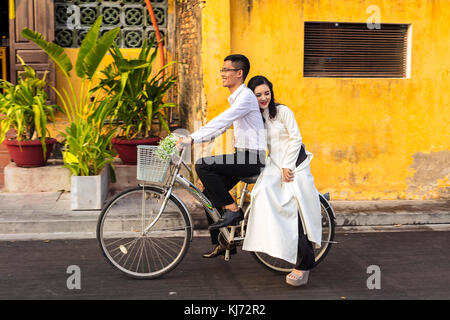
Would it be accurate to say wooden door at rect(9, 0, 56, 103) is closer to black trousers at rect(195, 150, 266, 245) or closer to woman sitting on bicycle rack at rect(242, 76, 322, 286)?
black trousers at rect(195, 150, 266, 245)

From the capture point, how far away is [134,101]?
886 cm

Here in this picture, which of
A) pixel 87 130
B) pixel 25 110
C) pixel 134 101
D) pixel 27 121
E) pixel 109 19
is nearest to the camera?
pixel 87 130

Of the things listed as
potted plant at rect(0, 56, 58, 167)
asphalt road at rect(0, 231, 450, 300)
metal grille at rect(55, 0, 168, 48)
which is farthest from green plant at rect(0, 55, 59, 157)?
asphalt road at rect(0, 231, 450, 300)

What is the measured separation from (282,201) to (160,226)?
3.78 ft

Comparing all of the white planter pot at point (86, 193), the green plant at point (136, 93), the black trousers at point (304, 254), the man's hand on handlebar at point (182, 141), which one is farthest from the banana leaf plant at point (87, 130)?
the black trousers at point (304, 254)

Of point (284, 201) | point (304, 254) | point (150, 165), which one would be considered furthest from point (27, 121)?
point (304, 254)

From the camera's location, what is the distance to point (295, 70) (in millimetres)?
8344

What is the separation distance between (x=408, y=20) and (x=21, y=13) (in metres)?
5.83

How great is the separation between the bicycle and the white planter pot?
1.92 m

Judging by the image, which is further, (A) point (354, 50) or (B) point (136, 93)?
(B) point (136, 93)

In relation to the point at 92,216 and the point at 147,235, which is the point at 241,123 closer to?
the point at 147,235

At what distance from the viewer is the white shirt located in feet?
16.5

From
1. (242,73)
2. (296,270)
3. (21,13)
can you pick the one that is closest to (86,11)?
(21,13)

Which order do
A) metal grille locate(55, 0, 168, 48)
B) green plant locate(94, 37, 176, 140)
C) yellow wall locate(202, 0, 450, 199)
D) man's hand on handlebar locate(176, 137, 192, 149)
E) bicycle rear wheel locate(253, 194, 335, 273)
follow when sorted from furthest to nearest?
1. metal grille locate(55, 0, 168, 48)
2. green plant locate(94, 37, 176, 140)
3. yellow wall locate(202, 0, 450, 199)
4. bicycle rear wheel locate(253, 194, 335, 273)
5. man's hand on handlebar locate(176, 137, 192, 149)
